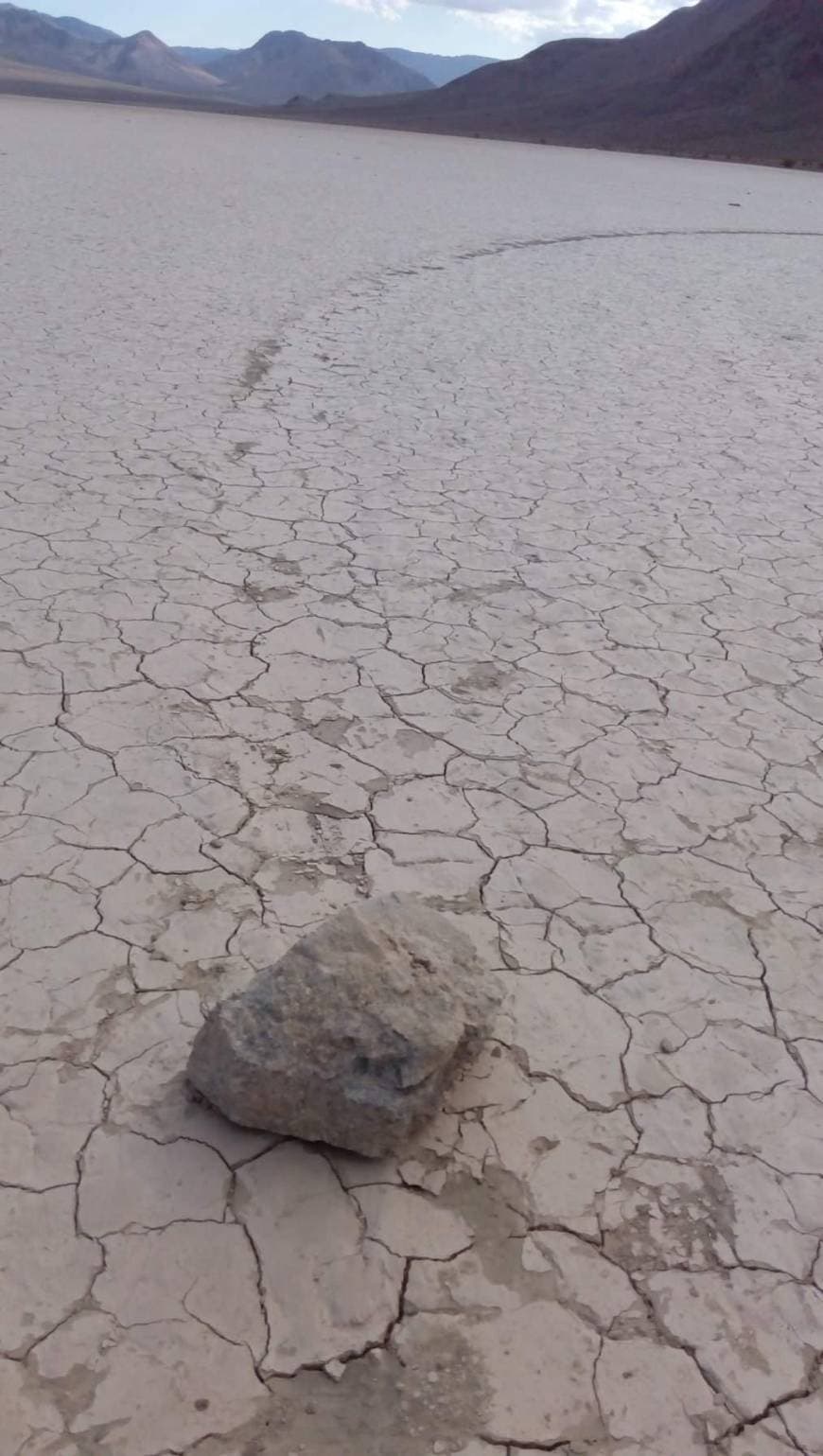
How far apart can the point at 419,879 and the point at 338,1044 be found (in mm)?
646

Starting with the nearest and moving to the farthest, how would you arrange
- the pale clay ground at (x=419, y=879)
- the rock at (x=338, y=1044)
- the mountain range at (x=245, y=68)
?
the pale clay ground at (x=419, y=879)
the rock at (x=338, y=1044)
the mountain range at (x=245, y=68)

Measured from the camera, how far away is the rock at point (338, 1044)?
5.28ft

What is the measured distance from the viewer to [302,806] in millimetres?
2400

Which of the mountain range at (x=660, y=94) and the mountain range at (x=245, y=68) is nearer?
the mountain range at (x=660, y=94)

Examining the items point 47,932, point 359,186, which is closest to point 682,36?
point 359,186

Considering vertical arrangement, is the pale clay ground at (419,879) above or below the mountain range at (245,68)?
below

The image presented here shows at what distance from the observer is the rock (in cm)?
161

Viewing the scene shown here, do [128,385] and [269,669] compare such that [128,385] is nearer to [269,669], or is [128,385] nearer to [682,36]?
[269,669]

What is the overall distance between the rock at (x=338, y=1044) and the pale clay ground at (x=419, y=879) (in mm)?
67

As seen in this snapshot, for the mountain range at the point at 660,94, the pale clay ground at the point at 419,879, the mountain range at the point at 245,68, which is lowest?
the pale clay ground at the point at 419,879

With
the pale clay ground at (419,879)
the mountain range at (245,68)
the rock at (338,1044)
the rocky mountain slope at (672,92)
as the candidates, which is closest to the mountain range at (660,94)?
the rocky mountain slope at (672,92)

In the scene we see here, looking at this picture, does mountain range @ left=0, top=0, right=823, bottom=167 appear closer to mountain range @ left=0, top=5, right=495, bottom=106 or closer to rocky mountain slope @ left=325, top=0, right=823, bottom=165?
rocky mountain slope @ left=325, top=0, right=823, bottom=165

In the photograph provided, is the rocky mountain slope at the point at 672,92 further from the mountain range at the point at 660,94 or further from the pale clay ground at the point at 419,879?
the pale clay ground at the point at 419,879

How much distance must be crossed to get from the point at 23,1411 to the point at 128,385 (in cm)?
453
